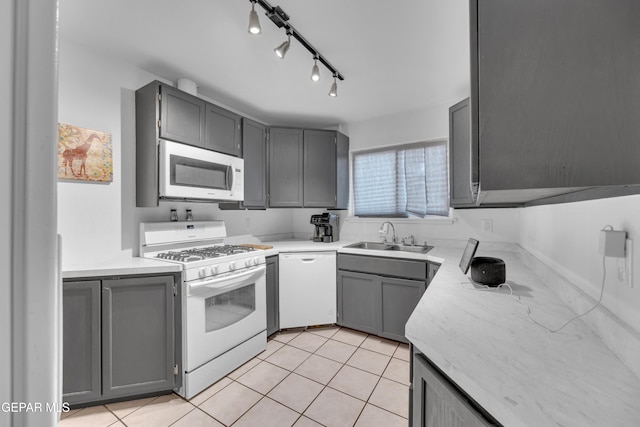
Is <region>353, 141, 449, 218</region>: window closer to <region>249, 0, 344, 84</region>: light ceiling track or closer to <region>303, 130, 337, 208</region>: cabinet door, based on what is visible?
<region>303, 130, 337, 208</region>: cabinet door

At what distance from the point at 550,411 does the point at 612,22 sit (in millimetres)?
829

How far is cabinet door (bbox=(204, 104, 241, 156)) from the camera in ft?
7.63

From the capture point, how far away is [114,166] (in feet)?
6.51

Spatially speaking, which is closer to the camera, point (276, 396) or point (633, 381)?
point (633, 381)

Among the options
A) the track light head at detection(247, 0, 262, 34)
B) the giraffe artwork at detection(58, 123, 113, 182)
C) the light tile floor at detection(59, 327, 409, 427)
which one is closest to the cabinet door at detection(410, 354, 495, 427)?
the light tile floor at detection(59, 327, 409, 427)

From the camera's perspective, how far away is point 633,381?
2.01 feet

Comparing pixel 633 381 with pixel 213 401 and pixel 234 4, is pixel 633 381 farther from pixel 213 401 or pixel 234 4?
pixel 234 4

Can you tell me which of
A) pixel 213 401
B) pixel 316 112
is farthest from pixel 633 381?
pixel 316 112

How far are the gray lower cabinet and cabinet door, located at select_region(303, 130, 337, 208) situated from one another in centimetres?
231

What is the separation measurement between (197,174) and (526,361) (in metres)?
2.28

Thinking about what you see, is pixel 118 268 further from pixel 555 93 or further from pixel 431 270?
pixel 431 270

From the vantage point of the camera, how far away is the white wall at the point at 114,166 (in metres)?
1.78

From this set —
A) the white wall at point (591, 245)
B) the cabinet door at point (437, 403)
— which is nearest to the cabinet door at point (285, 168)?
the white wall at point (591, 245)

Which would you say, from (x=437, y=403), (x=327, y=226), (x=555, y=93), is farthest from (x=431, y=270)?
(x=555, y=93)
